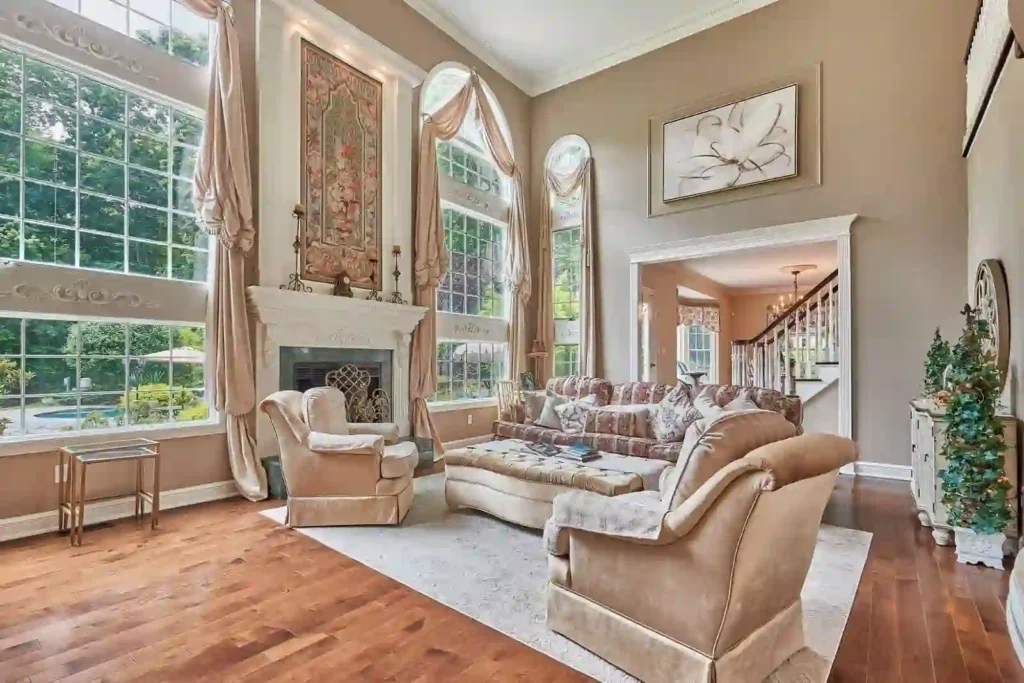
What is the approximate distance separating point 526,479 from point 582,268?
4487 millimetres

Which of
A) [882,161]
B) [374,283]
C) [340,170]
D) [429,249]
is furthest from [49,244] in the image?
[882,161]

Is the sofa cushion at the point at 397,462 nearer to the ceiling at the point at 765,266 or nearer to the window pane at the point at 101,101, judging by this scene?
the window pane at the point at 101,101

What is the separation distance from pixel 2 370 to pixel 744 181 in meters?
6.84

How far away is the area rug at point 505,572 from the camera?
2115 millimetres

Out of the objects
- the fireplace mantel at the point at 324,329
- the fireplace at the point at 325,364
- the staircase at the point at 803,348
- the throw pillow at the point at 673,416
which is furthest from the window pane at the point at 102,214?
the staircase at the point at 803,348

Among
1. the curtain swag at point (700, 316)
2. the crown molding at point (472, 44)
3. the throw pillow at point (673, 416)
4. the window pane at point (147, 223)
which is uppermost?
the crown molding at point (472, 44)

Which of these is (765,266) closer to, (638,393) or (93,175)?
(638,393)

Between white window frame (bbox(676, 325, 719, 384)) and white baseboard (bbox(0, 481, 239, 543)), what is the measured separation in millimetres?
8563

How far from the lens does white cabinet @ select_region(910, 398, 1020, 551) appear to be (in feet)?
10.3

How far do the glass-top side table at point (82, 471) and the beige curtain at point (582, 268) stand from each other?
16.3 feet

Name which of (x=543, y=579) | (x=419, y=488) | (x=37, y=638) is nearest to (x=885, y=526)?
(x=543, y=579)

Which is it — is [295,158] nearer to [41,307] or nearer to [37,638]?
[41,307]

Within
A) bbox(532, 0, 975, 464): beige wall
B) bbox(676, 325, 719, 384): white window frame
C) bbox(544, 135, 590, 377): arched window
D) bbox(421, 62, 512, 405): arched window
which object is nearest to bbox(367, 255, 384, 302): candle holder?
bbox(421, 62, 512, 405): arched window

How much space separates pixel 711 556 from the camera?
5.62 ft
